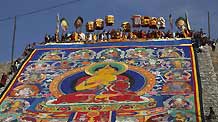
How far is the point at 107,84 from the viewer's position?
22203 millimetres

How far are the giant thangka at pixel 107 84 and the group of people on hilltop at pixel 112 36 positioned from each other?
1.03m

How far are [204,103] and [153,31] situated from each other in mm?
8906

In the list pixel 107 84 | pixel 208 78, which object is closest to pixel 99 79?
pixel 107 84

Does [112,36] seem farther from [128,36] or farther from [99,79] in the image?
[99,79]

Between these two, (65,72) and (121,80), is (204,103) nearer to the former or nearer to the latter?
(121,80)

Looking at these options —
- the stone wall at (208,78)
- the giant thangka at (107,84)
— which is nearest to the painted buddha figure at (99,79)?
the giant thangka at (107,84)

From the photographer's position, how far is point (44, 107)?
20641 mm

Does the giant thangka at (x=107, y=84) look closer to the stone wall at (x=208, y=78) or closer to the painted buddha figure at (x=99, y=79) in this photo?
the painted buddha figure at (x=99, y=79)

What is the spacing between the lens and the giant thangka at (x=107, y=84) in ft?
64.3

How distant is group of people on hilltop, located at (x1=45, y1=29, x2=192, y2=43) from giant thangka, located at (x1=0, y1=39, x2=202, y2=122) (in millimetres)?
1033

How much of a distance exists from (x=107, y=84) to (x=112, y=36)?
6.28 metres

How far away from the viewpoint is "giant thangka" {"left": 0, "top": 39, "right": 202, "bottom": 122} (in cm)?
1959

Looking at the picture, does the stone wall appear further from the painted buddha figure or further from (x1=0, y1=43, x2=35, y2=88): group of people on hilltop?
(x1=0, y1=43, x2=35, y2=88): group of people on hilltop

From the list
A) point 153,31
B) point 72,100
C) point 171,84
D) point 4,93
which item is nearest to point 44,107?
point 72,100
